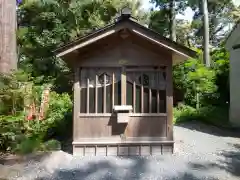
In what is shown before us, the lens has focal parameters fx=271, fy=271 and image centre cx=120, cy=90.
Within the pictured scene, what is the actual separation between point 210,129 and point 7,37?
8.40m

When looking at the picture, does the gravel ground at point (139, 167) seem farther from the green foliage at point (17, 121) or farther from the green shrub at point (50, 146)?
the green foliage at point (17, 121)

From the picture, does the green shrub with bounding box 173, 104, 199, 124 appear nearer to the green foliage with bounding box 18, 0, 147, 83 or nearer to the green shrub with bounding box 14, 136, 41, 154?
the green foliage with bounding box 18, 0, 147, 83

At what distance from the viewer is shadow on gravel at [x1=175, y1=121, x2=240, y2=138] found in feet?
34.4

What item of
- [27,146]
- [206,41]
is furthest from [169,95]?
[206,41]

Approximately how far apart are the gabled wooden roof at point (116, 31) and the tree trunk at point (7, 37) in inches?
74.4

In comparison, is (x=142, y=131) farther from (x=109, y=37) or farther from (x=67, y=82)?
(x=67, y=82)

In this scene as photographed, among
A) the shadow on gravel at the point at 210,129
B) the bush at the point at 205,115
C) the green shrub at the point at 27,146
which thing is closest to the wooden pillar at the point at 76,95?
the green shrub at the point at 27,146

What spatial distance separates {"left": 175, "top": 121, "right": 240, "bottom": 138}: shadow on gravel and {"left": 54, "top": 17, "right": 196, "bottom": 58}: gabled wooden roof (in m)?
5.05

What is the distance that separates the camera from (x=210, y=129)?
443 inches

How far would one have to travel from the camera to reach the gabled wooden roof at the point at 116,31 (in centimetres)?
682

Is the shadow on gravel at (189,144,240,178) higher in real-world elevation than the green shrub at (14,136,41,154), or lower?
lower

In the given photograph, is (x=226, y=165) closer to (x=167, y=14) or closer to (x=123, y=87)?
(x=123, y=87)

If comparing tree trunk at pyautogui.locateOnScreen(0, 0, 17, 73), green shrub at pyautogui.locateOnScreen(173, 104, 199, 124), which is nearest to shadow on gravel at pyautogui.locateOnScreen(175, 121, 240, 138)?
green shrub at pyautogui.locateOnScreen(173, 104, 199, 124)

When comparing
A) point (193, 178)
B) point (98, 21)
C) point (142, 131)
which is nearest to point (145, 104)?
point (142, 131)
